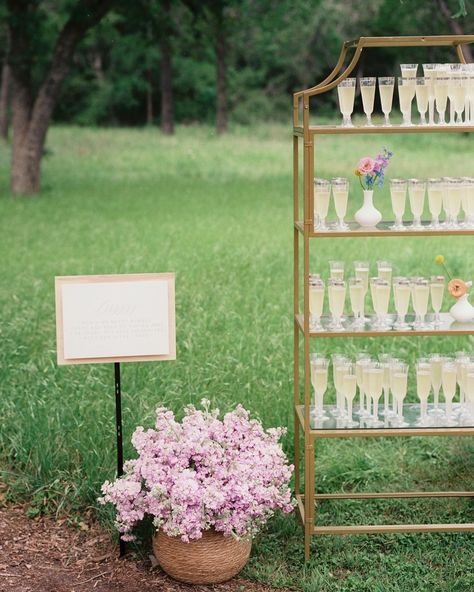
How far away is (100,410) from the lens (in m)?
6.04

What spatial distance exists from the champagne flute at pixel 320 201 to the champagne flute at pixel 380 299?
36 centimetres

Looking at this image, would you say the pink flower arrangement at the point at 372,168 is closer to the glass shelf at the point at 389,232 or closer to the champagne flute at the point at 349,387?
the glass shelf at the point at 389,232

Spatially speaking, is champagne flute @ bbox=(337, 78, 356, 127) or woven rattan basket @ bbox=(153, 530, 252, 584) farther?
champagne flute @ bbox=(337, 78, 356, 127)

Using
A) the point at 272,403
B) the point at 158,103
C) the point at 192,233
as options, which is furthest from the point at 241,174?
the point at 158,103

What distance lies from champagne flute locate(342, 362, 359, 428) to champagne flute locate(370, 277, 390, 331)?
0.74 feet

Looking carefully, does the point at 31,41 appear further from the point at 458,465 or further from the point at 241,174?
the point at 458,465

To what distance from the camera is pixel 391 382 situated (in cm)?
470

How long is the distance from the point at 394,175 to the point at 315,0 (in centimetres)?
309

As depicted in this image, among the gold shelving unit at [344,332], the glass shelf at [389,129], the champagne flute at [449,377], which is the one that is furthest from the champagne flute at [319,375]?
the glass shelf at [389,129]

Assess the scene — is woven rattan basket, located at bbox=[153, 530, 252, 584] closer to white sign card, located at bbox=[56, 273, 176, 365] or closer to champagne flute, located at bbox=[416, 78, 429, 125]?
white sign card, located at bbox=[56, 273, 176, 365]

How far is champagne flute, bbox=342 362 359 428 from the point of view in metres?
4.67

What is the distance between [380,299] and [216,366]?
238 centimetres

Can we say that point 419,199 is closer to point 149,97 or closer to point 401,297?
point 401,297

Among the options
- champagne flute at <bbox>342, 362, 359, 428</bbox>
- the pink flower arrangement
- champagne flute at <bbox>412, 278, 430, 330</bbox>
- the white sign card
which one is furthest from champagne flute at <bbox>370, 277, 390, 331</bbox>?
the white sign card
